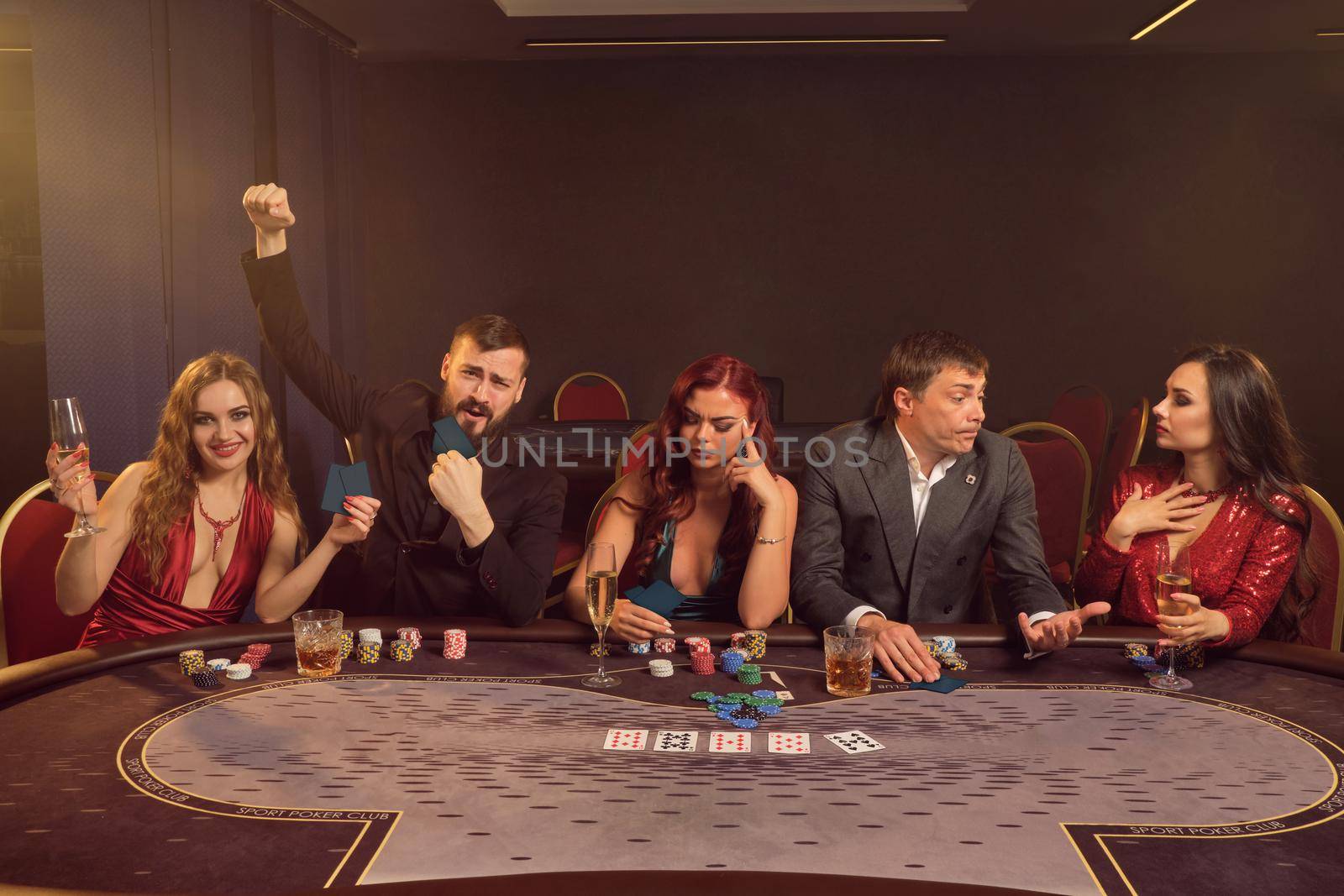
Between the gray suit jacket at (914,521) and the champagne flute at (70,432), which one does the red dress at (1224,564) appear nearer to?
the gray suit jacket at (914,521)

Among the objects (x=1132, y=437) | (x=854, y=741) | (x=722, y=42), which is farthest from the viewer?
(x=722, y=42)

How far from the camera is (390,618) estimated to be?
6.07 ft

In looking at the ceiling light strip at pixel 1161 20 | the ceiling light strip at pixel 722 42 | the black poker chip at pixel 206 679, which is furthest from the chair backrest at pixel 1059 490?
the ceiling light strip at pixel 722 42

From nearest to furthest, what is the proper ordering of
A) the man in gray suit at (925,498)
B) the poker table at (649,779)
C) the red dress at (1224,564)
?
the poker table at (649,779)
the red dress at (1224,564)
the man in gray suit at (925,498)

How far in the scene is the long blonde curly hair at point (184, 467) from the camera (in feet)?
6.93

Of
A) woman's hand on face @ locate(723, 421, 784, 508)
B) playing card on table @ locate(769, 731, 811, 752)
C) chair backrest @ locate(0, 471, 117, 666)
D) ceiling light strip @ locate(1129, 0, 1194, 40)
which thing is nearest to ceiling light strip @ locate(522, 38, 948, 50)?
ceiling light strip @ locate(1129, 0, 1194, 40)

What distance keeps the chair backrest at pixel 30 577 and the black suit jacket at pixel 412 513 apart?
2.07ft

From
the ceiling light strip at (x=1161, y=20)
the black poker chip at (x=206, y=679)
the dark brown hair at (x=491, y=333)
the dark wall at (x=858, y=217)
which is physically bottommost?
the black poker chip at (x=206, y=679)

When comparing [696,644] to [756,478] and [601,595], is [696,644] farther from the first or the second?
[756,478]

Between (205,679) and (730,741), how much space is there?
0.82 metres

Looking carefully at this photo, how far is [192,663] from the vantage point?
5.18 ft

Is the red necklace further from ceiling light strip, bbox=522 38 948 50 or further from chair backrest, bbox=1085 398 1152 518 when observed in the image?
ceiling light strip, bbox=522 38 948 50

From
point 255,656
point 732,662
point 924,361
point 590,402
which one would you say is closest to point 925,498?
point 924,361

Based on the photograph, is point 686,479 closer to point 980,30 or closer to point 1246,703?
point 1246,703
